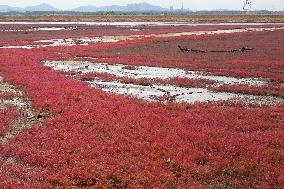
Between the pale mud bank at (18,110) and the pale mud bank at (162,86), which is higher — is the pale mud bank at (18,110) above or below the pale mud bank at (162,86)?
above

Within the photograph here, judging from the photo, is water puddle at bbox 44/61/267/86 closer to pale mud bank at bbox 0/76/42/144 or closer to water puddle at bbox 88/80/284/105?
water puddle at bbox 88/80/284/105

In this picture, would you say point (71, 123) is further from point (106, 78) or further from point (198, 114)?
point (106, 78)

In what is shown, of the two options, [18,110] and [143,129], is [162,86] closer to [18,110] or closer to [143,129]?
[18,110]

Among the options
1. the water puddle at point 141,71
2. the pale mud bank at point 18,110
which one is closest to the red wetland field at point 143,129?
the pale mud bank at point 18,110

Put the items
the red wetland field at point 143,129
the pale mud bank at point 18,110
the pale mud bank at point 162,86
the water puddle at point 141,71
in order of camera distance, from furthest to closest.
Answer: the water puddle at point 141,71 < the pale mud bank at point 162,86 < the pale mud bank at point 18,110 < the red wetland field at point 143,129

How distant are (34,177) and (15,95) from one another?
12.8 m

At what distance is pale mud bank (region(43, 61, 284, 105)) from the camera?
2389cm

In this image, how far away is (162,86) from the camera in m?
28.2

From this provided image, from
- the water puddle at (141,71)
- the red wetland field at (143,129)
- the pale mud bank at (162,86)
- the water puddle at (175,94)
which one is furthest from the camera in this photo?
the water puddle at (141,71)

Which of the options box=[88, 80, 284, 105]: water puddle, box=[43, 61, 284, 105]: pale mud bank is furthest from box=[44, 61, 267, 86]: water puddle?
box=[88, 80, 284, 105]: water puddle

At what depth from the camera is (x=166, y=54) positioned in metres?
47.2

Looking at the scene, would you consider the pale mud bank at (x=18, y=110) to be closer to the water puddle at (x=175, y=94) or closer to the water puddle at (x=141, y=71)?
the water puddle at (x=175, y=94)

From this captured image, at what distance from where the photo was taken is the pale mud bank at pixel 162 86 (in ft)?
78.4

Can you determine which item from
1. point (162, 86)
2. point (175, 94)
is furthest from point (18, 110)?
point (162, 86)
